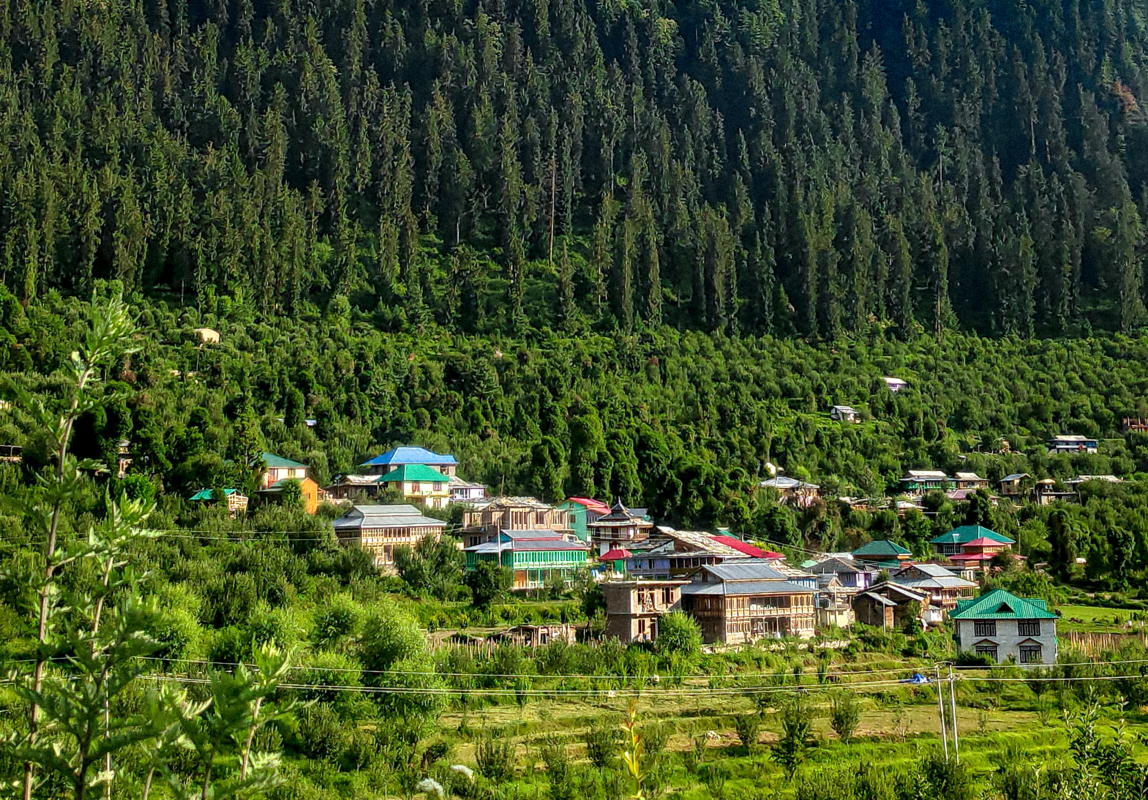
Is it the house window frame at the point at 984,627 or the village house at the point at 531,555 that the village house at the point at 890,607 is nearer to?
the house window frame at the point at 984,627

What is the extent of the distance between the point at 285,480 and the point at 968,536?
46711 millimetres

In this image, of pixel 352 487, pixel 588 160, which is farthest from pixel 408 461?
pixel 588 160

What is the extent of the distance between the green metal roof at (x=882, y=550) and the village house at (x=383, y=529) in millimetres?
29468

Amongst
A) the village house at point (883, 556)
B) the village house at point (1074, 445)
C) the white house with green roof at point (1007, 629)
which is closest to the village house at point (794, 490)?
the village house at point (883, 556)

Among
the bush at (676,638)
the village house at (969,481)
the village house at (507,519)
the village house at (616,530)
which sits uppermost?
the village house at (969,481)

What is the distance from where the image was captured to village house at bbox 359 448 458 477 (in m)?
77.6

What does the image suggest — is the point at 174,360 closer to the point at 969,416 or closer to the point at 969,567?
the point at 969,567

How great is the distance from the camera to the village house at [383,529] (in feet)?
207

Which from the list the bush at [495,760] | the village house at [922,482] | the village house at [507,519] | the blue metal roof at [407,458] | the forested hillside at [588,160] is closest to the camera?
the bush at [495,760]

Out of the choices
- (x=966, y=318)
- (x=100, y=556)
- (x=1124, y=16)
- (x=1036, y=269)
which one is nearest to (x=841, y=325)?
(x=966, y=318)

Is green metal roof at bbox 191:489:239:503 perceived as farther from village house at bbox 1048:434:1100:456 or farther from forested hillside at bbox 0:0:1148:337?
village house at bbox 1048:434:1100:456

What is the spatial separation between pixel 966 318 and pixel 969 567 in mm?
64065

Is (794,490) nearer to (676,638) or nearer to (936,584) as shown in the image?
(936,584)

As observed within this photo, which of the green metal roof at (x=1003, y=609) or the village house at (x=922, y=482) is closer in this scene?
the green metal roof at (x=1003, y=609)
